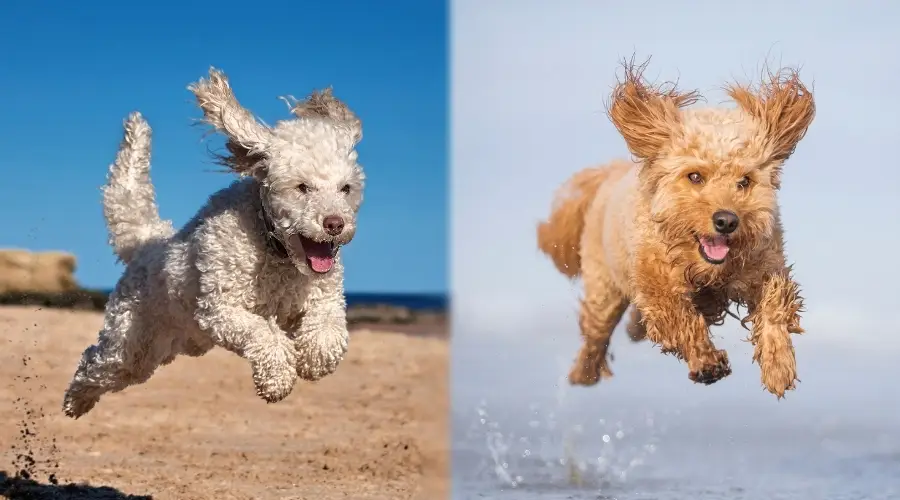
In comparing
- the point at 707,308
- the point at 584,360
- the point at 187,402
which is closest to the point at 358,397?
the point at 187,402

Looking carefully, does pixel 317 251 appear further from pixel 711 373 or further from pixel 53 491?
pixel 53 491

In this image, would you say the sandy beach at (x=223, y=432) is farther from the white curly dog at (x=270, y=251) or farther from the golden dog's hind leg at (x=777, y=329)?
the golden dog's hind leg at (x=777, y=329)

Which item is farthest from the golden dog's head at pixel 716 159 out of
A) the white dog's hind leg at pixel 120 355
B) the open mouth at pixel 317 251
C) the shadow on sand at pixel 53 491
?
the shadow on sand at pixel 53 491

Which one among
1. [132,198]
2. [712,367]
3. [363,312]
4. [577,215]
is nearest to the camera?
[712,367]

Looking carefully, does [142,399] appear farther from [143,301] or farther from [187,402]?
[143,301]

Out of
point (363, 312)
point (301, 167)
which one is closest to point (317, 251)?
point (301, 167)

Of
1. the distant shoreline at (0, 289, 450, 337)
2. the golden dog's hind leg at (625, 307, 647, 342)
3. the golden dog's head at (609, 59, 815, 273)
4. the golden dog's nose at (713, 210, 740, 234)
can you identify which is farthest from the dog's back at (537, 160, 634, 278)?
the distant shoreline at (0, 289, 450, 337)
